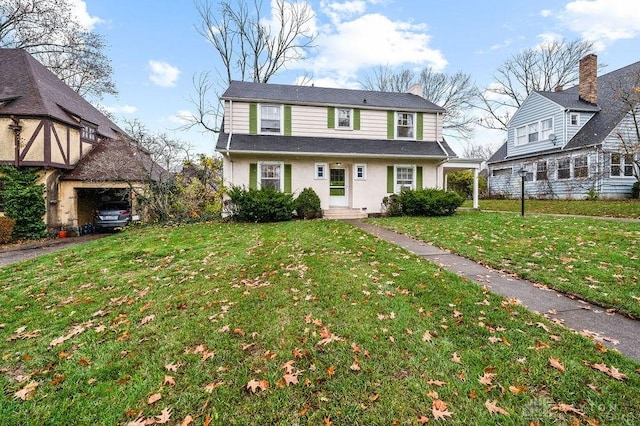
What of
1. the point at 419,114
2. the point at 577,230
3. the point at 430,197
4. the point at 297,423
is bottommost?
the point at 297,423

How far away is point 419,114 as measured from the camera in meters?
15.7

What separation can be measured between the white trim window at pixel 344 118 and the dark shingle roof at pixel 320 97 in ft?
1.12

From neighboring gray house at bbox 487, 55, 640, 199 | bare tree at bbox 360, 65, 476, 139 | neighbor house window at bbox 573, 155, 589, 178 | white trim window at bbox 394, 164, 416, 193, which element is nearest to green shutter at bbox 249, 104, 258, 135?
white trim window at bbox 394, 164, 416, 193

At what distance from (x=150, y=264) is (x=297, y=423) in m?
5.68

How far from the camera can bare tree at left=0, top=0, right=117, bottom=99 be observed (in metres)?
16.3

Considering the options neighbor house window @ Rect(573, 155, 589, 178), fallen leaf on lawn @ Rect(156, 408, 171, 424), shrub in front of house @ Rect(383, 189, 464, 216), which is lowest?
fallen leaf on lawn @ Rect(156, 408, 171, 424)

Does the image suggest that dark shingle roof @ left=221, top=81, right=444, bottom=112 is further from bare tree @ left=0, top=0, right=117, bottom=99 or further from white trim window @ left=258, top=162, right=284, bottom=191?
bare tree @ left=0, top=0, right=117, bottom=99

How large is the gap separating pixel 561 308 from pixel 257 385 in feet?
12.9

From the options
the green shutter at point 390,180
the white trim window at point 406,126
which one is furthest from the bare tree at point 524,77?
the green shutter at point 390,180

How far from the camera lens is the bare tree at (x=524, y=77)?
89.7ft

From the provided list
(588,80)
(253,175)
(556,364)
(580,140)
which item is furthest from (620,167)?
(556,364)

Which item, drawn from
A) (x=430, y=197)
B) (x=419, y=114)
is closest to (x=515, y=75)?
(x=419, y=114)

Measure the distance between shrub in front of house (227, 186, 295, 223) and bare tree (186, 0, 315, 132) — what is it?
11438 mm

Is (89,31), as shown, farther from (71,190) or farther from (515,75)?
(515,75)
